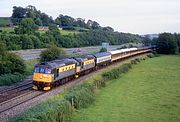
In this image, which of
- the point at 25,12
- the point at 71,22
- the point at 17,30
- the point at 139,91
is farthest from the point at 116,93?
the point at 71,22

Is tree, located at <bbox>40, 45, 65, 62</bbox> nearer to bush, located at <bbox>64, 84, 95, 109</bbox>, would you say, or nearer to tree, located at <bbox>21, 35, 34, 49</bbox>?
bush, located at <bbox>64, 84, 95, 109</bbox>

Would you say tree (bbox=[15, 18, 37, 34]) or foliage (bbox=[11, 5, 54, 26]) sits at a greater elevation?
foliage (bbox=[11, 5, 54, 26])

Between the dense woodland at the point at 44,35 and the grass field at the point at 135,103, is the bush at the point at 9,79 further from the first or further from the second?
the dense woodland at the point at 44,35

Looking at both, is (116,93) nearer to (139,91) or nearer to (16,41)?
(139,91)

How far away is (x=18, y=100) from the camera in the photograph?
29.7 metres

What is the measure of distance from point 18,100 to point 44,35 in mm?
65130

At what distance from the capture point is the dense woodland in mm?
81500

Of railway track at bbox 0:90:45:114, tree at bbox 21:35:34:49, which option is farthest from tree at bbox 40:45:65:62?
tree at bbox 21:35:34:49

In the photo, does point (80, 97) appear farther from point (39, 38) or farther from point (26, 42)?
point (39, 38)

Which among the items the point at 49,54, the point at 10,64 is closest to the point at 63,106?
the point at 10,64

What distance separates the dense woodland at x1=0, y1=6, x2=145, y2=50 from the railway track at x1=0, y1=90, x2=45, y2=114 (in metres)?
29.5

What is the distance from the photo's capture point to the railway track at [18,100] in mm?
26953

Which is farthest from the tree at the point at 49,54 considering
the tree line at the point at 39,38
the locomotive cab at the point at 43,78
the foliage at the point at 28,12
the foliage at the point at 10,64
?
the foliage at the point at 28,12

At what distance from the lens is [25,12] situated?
152250 mm
